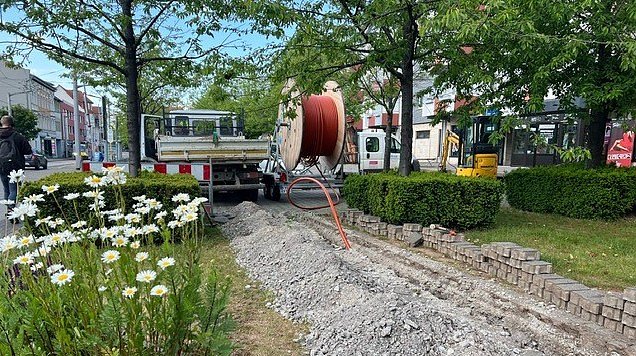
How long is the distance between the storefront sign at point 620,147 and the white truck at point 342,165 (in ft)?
37.9

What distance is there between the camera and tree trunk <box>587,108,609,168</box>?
8734 mm

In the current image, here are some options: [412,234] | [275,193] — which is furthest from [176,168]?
[412,234]

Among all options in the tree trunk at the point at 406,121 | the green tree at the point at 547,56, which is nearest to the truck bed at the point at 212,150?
the tree trunk at the point at 406,121

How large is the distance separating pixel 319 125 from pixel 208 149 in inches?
111

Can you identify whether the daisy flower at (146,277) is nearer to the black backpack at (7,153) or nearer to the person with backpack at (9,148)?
the person with backpack at (9,148)

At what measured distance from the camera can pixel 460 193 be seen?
691cm

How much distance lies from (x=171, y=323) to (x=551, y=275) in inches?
153

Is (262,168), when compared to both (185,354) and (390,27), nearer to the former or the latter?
(390,27)

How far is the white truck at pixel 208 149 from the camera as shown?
9.77 m

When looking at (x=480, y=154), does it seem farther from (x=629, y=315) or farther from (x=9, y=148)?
(x=9, y=148)

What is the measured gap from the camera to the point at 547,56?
700 cm

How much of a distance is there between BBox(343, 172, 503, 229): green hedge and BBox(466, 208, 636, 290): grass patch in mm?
344

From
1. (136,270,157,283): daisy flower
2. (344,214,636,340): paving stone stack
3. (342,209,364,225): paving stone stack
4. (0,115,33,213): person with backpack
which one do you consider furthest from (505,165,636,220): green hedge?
(0,115,33,213): person with backpack

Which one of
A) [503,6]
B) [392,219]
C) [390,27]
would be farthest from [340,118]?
[503,6]
